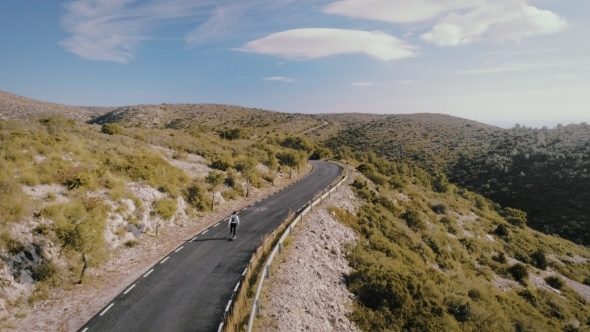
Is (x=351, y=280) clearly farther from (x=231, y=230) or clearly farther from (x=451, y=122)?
(x=451, y=122)

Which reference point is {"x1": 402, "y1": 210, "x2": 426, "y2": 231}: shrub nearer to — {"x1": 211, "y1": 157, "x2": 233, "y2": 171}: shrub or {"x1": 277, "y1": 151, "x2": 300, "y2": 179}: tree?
{"x1": 277, "y1": 151, "x2": 300, "y2": 179}: tree

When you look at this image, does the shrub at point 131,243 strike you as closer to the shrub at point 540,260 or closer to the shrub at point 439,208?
the shrub at point 439,208

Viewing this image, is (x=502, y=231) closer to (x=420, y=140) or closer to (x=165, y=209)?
(x=165, y=209)

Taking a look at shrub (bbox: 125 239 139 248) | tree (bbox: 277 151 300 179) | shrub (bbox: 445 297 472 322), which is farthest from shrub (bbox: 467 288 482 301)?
tree (bbox: 277 151 300 179)

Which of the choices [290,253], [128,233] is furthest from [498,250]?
[128,233]

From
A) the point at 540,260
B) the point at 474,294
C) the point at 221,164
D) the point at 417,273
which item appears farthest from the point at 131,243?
the point at 540,260
